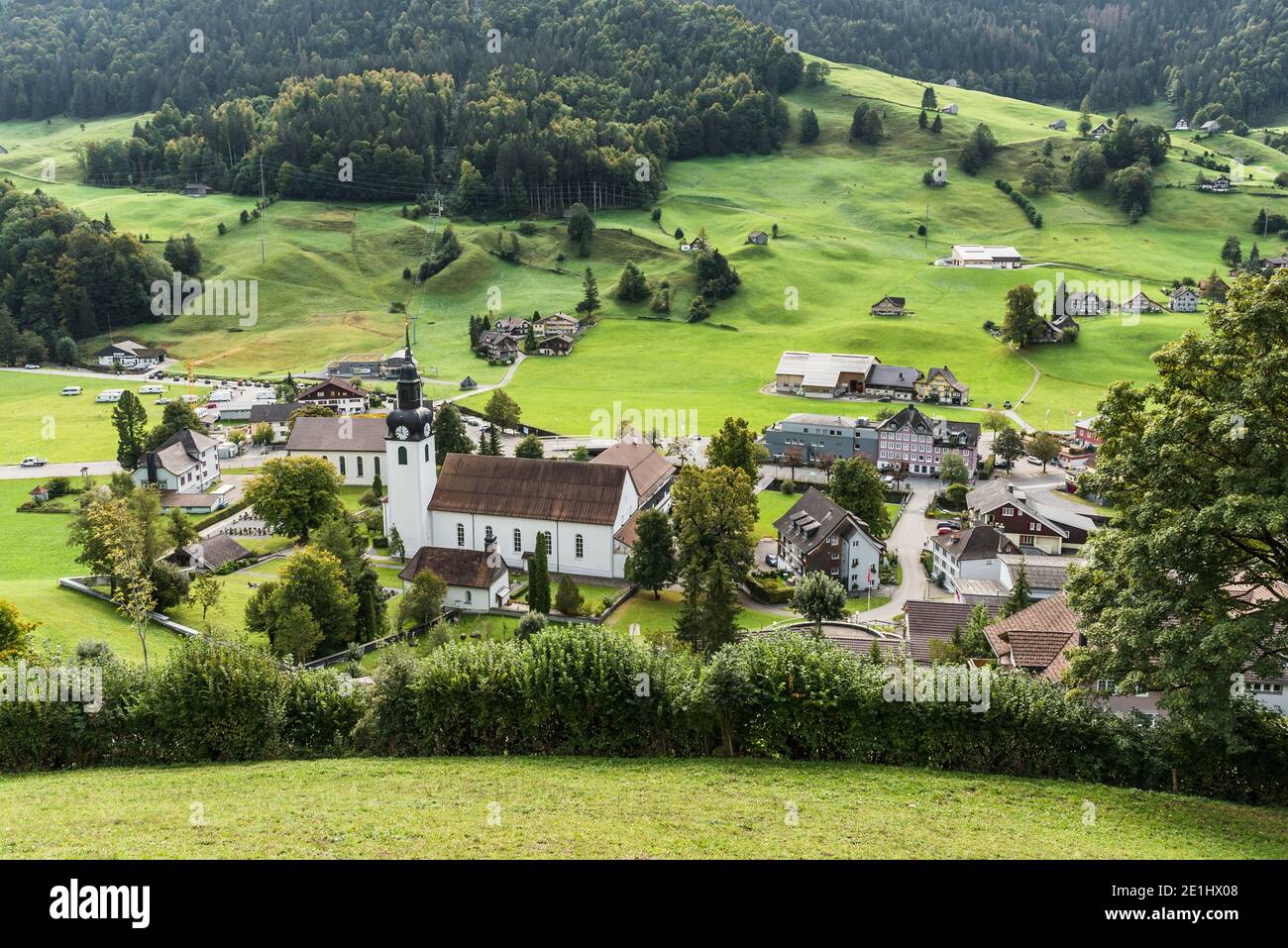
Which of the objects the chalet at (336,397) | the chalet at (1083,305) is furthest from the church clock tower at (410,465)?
the chalet at (1083,305)

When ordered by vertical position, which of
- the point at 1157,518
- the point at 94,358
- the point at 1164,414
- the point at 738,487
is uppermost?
the point at 1164,414

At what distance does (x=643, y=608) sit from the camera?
53.2m

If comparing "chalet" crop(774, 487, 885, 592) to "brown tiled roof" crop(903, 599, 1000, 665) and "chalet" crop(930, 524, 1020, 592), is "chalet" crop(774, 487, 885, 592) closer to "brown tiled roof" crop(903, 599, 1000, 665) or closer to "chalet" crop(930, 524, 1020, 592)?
"chalet" crop(930, 524, 1020, 592)

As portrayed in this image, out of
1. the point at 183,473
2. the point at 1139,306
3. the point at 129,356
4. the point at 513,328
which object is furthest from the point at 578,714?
the point at 1139,306

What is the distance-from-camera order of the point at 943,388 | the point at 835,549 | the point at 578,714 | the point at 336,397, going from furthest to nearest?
the point at 943,388 < the point at 336,397 < the point at 835,549 < the point at 578,714

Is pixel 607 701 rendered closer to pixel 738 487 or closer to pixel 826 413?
pixel 738 487

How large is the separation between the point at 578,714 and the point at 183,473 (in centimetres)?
5725

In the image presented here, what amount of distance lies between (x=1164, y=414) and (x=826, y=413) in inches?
3039

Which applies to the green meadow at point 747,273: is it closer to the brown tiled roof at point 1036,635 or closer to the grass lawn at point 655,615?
the grass lawn at point 655,615

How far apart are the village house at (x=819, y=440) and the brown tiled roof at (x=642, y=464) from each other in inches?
673

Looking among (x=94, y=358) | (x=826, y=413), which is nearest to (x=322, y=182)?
(x=94, y=358)

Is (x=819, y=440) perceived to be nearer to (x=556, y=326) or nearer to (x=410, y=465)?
(x=410, y=465)

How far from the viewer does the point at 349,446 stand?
77125mm

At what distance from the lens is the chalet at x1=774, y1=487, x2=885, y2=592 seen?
5519cm
